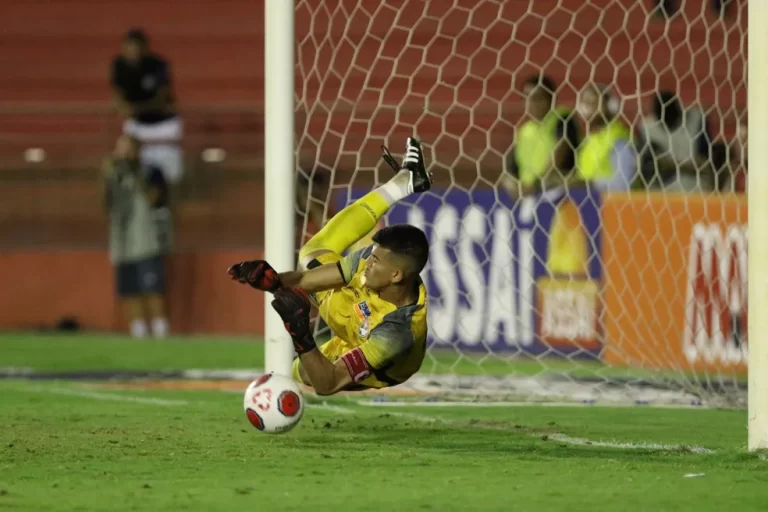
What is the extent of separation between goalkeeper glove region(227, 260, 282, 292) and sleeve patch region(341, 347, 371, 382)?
1.45 feet

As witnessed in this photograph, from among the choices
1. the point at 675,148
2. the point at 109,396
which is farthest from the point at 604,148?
the point at 109,396

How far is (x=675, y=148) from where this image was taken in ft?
34.0

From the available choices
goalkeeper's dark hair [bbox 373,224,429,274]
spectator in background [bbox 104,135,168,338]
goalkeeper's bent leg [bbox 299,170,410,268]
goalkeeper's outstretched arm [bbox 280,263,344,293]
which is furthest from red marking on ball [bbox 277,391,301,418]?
spectator in background [bbox 104,135,168,338]

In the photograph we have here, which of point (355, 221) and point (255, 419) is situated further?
point (355, 221)

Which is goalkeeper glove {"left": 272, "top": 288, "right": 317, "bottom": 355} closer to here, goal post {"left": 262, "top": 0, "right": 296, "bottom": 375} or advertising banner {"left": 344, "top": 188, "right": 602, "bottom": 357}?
goal post {"left": 262, "top": 0, "right": 296, "bottom": 375}

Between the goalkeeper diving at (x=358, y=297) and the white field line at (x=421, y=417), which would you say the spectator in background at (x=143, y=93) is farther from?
the goalkeeper diving at (x=358, y=297)

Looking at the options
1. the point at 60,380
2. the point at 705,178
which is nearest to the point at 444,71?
the point at 705,178

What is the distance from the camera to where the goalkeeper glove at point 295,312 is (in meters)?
6.22

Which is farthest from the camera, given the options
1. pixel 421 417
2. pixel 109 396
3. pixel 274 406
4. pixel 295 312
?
pixel 109 396

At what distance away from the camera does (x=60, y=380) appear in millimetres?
10234

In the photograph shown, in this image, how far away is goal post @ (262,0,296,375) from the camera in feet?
26.2

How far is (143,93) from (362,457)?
9901mm

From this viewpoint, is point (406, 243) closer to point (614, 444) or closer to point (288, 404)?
point (288, 404)

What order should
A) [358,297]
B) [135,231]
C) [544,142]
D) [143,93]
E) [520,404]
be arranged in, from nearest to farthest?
[358,297] → [520,404] → [544,142] → [135,231] → [143,93]
